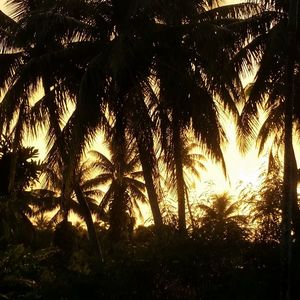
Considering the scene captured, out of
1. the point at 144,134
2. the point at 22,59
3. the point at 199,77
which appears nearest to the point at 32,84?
the point at 22,59

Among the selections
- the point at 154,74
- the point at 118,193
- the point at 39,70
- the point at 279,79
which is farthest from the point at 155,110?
the point at 118,193

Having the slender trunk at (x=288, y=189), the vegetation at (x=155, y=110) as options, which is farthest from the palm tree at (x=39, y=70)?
the slender trunk at (x=288, y=189)

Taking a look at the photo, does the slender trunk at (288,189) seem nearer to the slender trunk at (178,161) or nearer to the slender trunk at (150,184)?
the slender trunk at (178,161)

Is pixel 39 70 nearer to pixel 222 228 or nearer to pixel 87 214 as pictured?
pixel 87 214

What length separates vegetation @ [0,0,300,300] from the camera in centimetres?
1255

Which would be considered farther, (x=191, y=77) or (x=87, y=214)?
(x=87, y=214)

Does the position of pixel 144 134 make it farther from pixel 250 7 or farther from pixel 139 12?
pixel 250 7

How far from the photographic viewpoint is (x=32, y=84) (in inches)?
661

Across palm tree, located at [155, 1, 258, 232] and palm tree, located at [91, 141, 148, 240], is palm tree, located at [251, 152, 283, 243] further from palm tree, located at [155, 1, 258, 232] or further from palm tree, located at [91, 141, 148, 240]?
palm tree, located at [91, 141, 148, 240]

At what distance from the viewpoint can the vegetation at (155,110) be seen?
41.2 ft

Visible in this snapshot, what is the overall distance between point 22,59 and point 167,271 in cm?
884

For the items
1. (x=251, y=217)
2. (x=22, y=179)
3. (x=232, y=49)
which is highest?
(x=232, y=49)

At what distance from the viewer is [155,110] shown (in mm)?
16094

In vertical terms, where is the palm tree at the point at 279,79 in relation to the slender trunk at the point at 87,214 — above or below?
above
